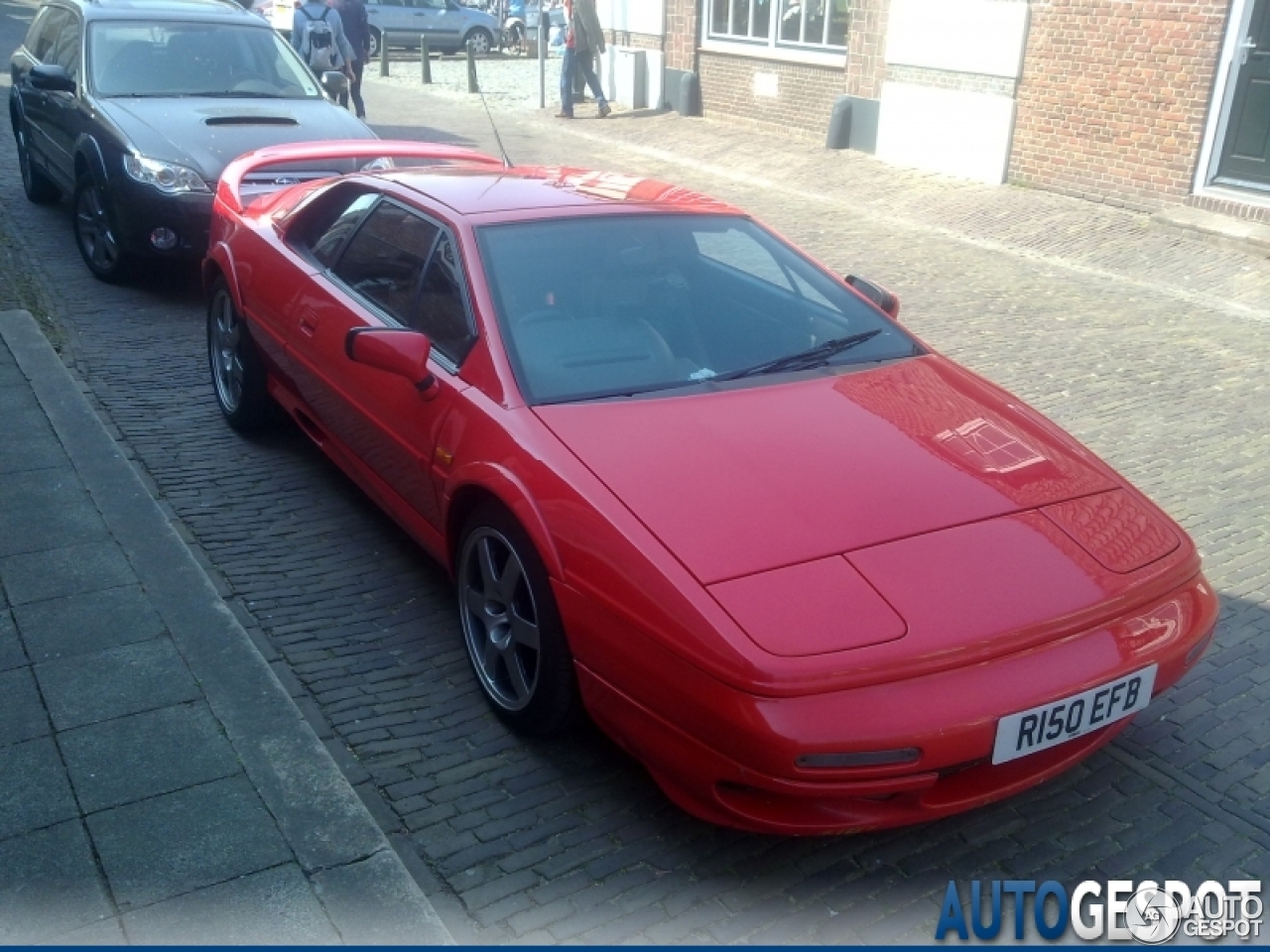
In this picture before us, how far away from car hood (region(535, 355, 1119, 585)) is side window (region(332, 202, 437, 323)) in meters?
1.07

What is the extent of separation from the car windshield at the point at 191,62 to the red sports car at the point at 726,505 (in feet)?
15.3

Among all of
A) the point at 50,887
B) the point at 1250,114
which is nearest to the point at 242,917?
the point at 50,887

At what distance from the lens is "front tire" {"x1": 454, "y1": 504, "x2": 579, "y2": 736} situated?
346 centimetres

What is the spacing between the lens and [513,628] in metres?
3.66

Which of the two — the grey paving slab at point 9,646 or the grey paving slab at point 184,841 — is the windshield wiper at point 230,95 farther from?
the grey paving slab at point 184,841

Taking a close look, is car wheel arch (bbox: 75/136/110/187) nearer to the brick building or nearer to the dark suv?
the dark suv

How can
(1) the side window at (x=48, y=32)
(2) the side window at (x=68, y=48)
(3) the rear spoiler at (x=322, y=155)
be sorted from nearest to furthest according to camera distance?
1. (3) the rear spoiler at (x=322, y=155)
2. (2) the side window at (x=68, y=48)
3. (1) the side window at (x=48, y=32)

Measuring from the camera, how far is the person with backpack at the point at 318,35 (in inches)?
527

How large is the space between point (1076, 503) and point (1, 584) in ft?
12.1

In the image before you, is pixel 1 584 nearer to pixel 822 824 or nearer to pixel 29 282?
pixel 822 824

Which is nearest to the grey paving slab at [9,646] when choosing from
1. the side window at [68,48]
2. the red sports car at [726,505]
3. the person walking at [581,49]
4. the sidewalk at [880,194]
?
the red sports car at [726,505]

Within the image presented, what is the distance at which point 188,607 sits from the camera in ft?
14.2

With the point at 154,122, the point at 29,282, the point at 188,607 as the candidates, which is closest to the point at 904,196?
the point at 154,122

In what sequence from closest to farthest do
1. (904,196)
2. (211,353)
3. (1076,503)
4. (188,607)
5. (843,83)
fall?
(1076,503) → (188,607) → (211,353) → (904,196) → (843,83)
